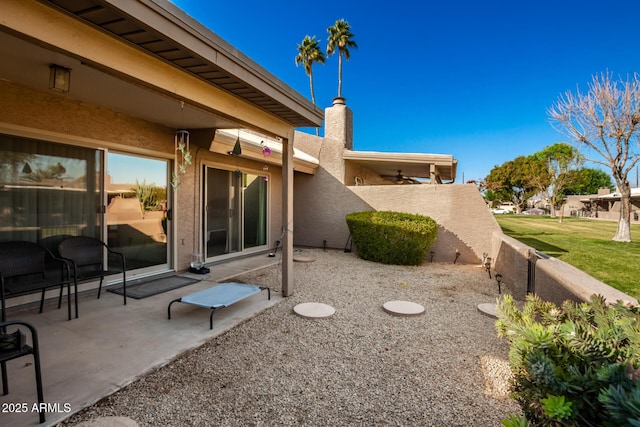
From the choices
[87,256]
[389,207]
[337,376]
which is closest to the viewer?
[337,376]

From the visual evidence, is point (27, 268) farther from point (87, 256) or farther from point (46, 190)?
→ point (46, 190)

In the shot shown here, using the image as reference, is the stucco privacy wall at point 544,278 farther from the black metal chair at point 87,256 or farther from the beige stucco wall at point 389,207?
the black metal chair at point 87,256

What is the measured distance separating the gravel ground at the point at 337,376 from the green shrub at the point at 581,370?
1.09 meters

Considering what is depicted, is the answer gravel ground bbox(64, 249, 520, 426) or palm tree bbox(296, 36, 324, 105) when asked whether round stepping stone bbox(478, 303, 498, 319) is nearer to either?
gravel ground bbox(64, 249, 520, 426)

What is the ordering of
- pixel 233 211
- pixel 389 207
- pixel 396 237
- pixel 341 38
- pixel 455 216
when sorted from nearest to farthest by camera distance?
pixel 396 237 → pixel 233 211 → pixel 455 216 → pixel 389 207 → pixel 341 38

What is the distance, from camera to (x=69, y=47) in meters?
2.21

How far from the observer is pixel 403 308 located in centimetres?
477

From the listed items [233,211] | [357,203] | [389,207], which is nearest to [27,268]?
[233,211]

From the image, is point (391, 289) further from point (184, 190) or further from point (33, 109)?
point (33, 109)

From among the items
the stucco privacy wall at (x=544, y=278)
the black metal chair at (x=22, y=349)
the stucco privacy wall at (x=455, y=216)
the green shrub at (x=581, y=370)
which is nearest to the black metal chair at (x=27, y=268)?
the black metal chair at (x=22, y=349)

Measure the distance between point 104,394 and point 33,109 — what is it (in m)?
4.06

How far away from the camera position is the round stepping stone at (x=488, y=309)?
4570mm

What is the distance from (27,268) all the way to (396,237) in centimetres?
716

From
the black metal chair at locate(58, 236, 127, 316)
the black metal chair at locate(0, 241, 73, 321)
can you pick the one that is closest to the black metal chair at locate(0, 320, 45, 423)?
the black metal chair at locate(0, 241, 73, 321)
